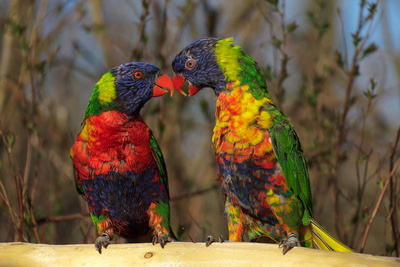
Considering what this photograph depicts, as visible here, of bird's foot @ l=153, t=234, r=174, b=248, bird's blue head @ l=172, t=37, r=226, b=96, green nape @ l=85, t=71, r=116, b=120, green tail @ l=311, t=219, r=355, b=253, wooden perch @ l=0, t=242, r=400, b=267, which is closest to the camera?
wooden perch @ l=0, t=242, r=400, b=267

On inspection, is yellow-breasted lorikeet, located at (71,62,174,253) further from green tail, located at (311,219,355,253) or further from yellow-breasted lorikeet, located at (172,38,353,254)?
green tail, located at (311,219,355,253)

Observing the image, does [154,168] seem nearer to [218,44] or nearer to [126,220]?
[126,220]

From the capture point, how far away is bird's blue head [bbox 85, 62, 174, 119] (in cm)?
266

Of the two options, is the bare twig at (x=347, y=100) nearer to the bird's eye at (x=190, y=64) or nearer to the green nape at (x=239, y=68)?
the green nape at (x=239, y=68)

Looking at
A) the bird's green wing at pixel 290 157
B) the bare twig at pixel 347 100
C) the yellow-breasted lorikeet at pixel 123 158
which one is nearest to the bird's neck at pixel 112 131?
the yellow-breasted lorikeet at pixel 123 158

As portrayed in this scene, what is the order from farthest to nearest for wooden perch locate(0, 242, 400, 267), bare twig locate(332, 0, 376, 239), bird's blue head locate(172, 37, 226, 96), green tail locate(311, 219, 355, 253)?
bare twig locate(332, 0, 376, 239) → bird's blue head locate(172, 37, 226, 96) → green tail locate(311, 219, 355, 253) → wooden perch locate(0, 242, 400, 267)

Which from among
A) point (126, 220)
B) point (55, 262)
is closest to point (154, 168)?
point (126, 220)

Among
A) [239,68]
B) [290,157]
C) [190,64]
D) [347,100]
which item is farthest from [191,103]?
[290,157]

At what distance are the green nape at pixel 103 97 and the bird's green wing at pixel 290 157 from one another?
37.7 inches

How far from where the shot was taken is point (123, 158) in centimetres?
258

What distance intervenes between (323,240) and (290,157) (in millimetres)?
Answer: 512

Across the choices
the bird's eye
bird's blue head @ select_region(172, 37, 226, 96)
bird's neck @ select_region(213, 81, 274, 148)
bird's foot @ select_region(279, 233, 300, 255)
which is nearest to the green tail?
bird's foot @ select_region(279, 233, 300, 255)

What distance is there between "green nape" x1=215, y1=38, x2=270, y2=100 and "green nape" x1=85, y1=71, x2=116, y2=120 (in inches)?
26.6

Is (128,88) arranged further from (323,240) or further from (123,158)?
(323,240)
